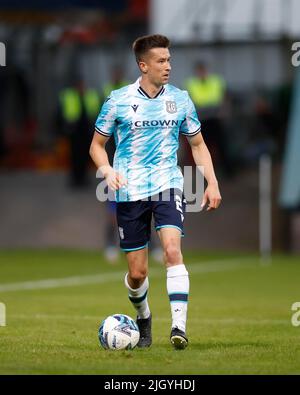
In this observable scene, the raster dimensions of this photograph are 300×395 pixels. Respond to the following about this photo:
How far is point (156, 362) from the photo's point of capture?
9.72 m

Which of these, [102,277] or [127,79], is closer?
[102,277]

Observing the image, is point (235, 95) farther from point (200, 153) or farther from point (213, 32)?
point (200, 153)

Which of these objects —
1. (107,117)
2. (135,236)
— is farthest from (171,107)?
(135,236)

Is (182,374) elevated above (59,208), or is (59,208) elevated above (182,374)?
(59,208)

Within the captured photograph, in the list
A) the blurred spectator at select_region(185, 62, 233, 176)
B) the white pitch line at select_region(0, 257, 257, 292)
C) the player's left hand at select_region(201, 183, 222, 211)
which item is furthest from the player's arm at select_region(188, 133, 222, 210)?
the blurred spectator at select_region(185, 62, 233, 176)

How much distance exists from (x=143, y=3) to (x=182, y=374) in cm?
2308

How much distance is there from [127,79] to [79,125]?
1.49 meters

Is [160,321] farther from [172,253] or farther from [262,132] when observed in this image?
[262,132]

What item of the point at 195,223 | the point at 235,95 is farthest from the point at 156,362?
the point at 235,95

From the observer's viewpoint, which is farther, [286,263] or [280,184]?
[280,184]

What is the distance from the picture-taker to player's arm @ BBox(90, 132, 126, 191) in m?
10.4

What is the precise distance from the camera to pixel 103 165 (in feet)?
34.9

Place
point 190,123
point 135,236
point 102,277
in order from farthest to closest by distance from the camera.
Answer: point 102,277
point 190,123
point 135,236

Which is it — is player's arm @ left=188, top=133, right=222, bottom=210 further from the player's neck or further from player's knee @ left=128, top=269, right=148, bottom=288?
player's knee @ left=128, top=269, right=148, bottom=288
